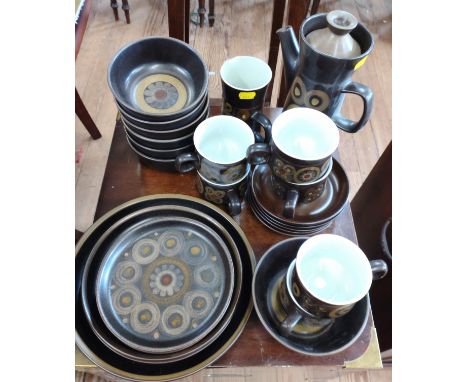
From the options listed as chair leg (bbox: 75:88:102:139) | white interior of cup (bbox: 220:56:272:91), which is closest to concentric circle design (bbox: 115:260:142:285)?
white interior of cup (bbox: 220:56:272:91)

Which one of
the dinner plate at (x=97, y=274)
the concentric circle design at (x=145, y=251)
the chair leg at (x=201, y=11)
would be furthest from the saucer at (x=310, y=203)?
the chair leg at (x=201, y=11)

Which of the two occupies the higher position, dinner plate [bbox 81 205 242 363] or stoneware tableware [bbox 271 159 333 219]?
stoneware tableware [bbox 271 159 333 219]

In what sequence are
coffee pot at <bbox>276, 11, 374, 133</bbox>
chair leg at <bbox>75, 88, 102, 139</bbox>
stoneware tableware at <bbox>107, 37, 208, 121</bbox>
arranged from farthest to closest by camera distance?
chair leg at <bbox>75, 88, 102, 139</bbox>, stoneware tableware at <bbox>107, 37, 208, 121</bbox>, coffee pot at <bbox>276, 11, 374, 133</bbox>

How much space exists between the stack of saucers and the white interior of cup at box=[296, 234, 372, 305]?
7 cm

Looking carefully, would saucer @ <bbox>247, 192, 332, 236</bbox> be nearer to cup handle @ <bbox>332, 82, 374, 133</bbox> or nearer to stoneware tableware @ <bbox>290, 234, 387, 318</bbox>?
stoneware tableware @ <bbox>290, 234, 387, 318</bbox>

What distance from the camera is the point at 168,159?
76 centimetres

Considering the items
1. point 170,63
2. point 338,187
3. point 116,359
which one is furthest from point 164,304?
point 170,63

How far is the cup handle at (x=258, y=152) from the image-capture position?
635 millimetres

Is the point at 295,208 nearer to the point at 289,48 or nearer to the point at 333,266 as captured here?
the point at 333,266

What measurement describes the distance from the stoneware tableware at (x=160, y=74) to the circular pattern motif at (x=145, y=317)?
0.37 metres

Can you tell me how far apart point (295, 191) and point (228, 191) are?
123 millimetres

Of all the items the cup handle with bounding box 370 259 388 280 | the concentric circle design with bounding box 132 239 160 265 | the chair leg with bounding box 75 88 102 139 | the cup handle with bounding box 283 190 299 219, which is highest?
the cup handle with bounding box 283 190 299 219

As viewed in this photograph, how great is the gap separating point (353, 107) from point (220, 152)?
1168mm

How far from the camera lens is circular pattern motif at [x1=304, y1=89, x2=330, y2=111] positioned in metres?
0.70
